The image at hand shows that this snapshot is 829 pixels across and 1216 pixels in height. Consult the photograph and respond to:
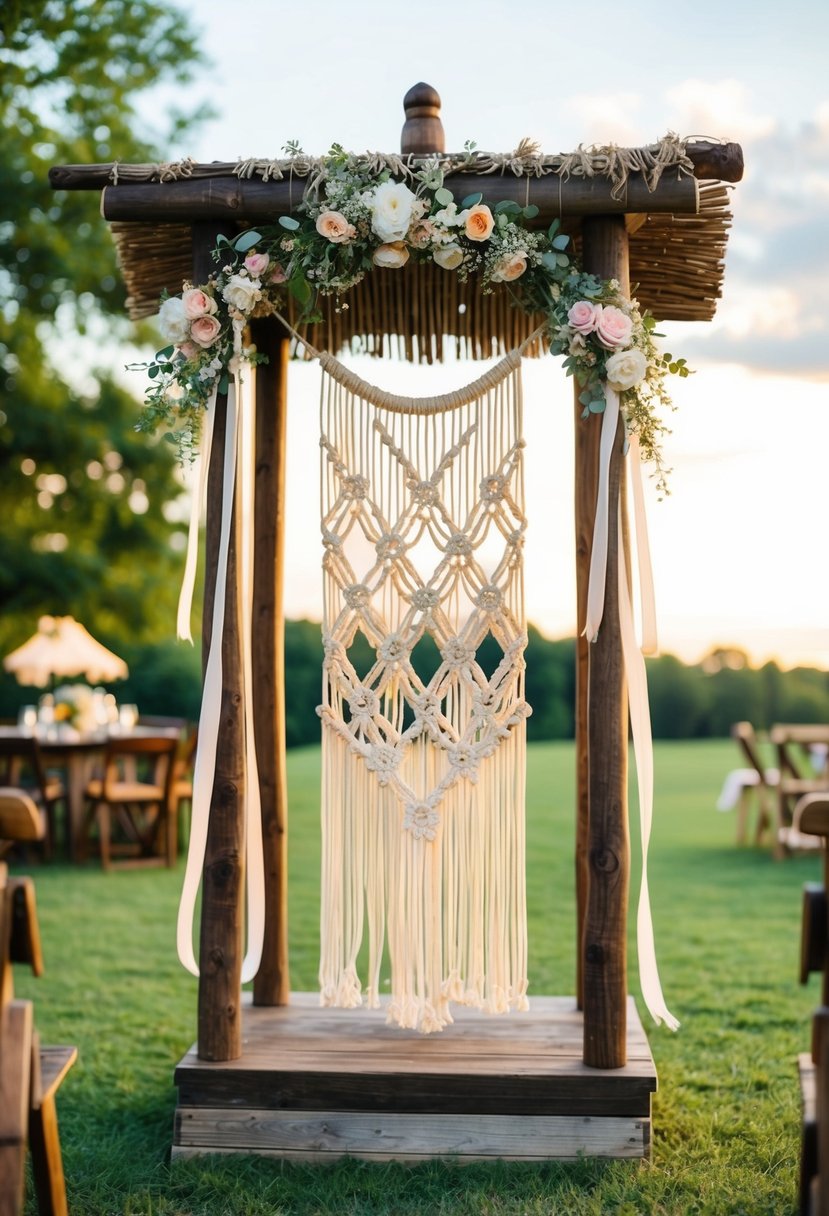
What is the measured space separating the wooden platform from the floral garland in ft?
5.21

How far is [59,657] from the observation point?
9219mm

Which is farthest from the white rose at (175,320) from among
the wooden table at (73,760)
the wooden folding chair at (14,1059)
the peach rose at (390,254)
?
the wooden table at (73,760)

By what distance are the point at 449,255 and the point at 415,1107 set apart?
221 centimetres

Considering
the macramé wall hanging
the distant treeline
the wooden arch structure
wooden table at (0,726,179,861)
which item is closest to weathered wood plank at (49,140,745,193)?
the wooden arch structure

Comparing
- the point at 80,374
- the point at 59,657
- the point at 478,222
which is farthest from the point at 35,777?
the point at 478,222

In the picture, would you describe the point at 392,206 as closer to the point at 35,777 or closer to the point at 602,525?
the point at 602,525

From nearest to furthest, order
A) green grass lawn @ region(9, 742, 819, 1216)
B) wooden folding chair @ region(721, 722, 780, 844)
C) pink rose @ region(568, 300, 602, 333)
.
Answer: green grass lawn @ region(9, 742, 819, 1216), pink rose @ region(568, 300, 602, 333), wooden folding chair @ region(721, 722, 780, 844)

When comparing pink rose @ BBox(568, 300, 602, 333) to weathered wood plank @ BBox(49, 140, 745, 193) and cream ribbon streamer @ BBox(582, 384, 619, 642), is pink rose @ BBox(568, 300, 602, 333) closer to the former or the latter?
cream ribbon streamer @ BBox(582, 384, 619, 642)

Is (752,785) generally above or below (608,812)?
below

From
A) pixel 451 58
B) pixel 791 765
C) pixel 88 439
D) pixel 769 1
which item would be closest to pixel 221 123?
pixel 88 439

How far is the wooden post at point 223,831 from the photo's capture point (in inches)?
129

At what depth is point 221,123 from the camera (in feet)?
42.7

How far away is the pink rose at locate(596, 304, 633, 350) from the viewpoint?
313 centimetres

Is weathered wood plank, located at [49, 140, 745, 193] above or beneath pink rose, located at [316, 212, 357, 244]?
above
